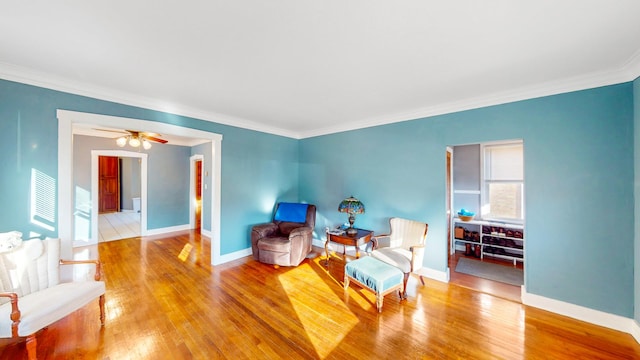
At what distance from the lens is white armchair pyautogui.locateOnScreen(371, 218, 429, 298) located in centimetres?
287

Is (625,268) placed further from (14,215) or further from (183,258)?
(14,215)

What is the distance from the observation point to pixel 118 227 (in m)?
6.25

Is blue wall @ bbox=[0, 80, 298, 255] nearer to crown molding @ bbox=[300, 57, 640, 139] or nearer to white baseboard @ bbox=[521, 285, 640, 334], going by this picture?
crown molding @ bbox=[300, 57, 640, 139]

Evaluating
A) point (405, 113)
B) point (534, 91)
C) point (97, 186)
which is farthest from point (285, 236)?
point (97, 186)

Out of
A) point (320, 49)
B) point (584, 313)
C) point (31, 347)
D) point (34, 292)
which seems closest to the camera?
point (31, 347)

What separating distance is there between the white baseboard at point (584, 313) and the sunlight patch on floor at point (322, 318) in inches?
85.2

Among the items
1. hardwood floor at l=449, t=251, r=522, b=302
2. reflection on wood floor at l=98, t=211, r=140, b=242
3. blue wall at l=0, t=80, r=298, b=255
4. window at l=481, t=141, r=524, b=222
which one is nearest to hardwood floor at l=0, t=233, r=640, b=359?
hardwood floor at l=449, t=251, r=522, b=302

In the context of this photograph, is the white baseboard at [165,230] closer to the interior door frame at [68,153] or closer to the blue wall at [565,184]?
the interior door frame at [68,153]

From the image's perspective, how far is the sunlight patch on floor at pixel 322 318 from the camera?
2.02m

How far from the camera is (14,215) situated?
7.43 feet

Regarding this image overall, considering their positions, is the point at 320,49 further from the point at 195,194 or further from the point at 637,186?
the point at 195,194

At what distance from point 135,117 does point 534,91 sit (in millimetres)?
5033

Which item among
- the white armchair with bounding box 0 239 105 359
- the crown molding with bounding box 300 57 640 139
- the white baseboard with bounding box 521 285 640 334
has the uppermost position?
the crown molding with bounding box 300 57 640 139

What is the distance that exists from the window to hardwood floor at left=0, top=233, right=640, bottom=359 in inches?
80.8
